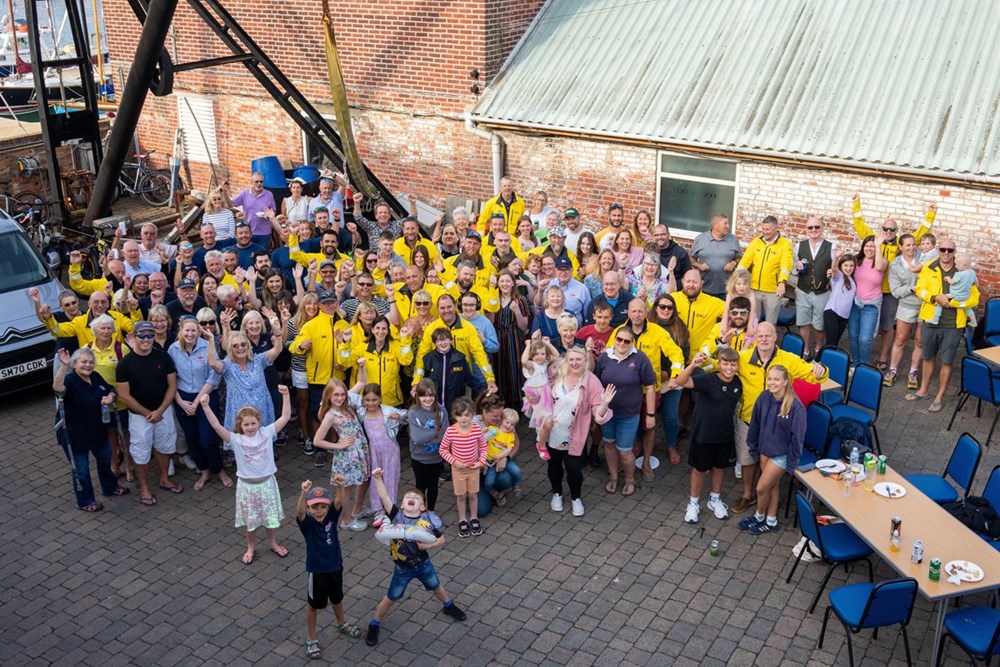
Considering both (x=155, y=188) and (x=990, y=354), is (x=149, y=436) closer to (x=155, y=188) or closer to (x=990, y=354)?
(x=990, y=354)

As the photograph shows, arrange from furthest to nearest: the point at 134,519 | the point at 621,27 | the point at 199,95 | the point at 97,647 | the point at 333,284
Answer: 1. the point at 199,95
2. the point at 621,27
3. the point at 333,284
4. the point at 134,519
5. the point at 97,647

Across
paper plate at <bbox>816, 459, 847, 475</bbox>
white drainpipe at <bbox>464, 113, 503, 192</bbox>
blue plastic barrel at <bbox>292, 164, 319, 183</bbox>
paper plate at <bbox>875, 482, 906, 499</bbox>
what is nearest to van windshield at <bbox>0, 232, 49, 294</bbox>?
blue plastic barrel at <bbox>292, 164, 319, 183</bbox>

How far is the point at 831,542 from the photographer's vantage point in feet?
27.2

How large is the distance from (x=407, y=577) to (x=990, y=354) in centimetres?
665

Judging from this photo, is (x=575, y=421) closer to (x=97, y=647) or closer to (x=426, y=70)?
(x=97, y=647)

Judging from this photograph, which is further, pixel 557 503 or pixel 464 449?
pixel 557 503

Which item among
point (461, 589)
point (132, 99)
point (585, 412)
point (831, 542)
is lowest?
point (461, 589)

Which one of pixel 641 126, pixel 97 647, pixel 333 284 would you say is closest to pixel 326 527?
pixel 97 647

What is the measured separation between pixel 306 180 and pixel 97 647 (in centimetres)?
1018

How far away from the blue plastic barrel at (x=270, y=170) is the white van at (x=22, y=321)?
4857 millimetres

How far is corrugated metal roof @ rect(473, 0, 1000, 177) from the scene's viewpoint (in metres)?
12.8

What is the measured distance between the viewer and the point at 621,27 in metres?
15.9

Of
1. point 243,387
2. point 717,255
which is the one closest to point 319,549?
point 243,387

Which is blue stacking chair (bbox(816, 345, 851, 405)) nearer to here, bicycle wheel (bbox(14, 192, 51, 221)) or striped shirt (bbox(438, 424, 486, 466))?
striped shirt (bbox(438, 424, 486, 466))
